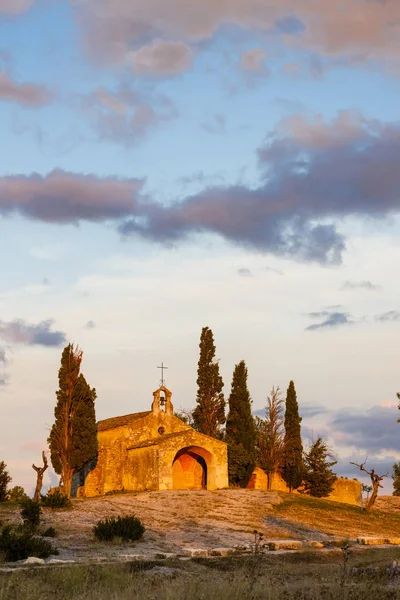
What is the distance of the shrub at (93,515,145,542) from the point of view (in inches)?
1134

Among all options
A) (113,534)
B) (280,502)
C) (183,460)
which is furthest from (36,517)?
(183,460)

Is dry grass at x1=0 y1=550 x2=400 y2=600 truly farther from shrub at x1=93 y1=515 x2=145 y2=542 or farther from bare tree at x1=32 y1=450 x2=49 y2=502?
bare tree at x1=32 y1=450 x2=49 y2=502

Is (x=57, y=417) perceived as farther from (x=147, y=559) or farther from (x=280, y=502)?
(x=147, y=559)

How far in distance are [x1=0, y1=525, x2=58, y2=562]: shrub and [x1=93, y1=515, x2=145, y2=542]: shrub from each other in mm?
4293

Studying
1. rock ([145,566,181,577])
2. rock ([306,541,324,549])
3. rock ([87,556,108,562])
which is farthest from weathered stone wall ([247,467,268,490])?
rock ([145,566,181,577])

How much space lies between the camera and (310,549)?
28.8m

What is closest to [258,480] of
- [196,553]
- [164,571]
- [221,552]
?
[221,552]

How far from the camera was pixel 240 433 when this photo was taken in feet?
186

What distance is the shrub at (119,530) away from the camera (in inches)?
1134

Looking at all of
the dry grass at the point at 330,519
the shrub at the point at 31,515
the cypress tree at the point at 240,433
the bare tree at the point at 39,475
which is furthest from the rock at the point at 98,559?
the cypress tree at the point at 240,433

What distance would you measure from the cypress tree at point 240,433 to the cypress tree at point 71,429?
33.0 ft

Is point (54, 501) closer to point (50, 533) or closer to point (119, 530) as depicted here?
point (50, 533)

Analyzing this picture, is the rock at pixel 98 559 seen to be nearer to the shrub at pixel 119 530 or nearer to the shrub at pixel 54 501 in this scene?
the shrub at pixel 119 530

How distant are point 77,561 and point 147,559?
196 cm
